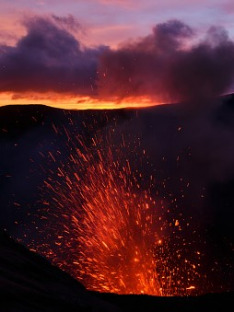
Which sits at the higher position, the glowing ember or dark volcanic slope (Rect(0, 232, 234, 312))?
dark volcanic slope (Rect(0, 232, 234, 312))

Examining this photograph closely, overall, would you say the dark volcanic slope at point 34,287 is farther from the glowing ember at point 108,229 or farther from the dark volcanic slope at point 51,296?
the glowing ember at point 108,229

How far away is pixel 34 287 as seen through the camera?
154 inches

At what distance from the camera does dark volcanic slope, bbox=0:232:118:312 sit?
339 cm

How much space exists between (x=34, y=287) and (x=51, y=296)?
175 millimetres

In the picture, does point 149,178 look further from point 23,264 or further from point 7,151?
point 23,264

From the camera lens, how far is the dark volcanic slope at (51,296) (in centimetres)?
348

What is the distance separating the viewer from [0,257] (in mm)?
4547

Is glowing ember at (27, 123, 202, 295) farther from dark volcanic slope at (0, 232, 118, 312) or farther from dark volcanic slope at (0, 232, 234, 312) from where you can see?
dark volcanic slope at (0, 232, 118, 312)

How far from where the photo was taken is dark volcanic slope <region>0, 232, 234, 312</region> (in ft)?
11.4

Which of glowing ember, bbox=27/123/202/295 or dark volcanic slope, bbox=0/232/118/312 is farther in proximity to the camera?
glowing ember, bbox=27/123/202/295

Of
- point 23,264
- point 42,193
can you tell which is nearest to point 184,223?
point 42,193

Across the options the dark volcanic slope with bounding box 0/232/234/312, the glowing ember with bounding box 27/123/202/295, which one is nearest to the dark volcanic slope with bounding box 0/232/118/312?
the dark volcanic slope with bounding box 0/232/234/312

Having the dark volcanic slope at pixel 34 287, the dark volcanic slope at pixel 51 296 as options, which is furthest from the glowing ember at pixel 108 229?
the dark volcanic slope at pixel 34 287

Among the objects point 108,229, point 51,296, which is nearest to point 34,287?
point 51,296
